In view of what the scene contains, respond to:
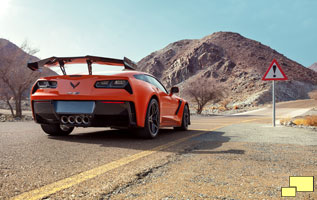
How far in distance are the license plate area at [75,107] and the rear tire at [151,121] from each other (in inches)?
40.2

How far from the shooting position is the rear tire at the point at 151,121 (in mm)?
5262

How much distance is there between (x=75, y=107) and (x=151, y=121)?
144 cm

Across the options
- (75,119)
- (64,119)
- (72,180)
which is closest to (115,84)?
(75,119)

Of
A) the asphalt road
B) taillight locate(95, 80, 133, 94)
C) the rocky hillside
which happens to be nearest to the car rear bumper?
taillight locate(95, 80, 133, 94)

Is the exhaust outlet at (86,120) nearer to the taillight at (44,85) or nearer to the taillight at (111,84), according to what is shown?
the taillight at (111,84)

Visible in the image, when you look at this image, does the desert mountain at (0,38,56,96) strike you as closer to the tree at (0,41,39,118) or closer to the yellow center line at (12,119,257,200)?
the tree at (0,41,39,118)

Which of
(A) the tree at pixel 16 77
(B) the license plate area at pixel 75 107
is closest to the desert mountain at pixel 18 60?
(A) the tree at pixel 16 77

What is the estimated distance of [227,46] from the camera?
9381 cm

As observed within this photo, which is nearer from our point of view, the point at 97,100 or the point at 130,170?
the point at 130,170

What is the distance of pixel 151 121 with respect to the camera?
18.0 feet

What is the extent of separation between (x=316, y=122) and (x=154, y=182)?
9362mm

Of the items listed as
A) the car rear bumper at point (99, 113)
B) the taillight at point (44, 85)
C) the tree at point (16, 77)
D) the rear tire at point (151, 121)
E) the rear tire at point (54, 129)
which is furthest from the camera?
the tree at point (16, 77)

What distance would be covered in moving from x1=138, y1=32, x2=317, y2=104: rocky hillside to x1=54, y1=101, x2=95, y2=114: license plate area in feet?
173

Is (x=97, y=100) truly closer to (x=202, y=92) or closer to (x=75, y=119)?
(x=75, y=119)
